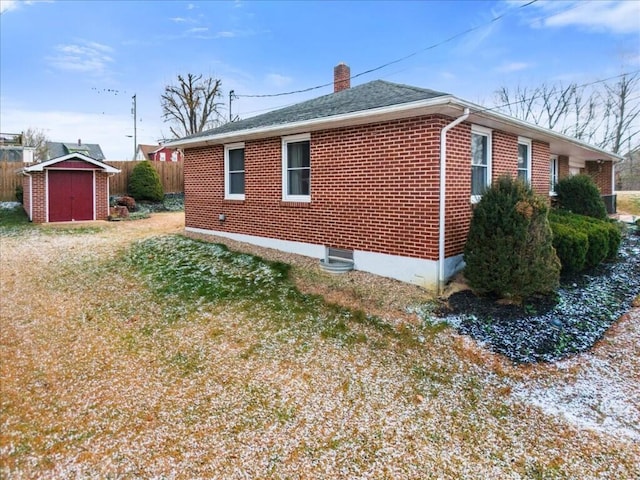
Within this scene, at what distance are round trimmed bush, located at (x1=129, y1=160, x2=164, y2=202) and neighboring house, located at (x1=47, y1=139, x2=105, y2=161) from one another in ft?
71.1

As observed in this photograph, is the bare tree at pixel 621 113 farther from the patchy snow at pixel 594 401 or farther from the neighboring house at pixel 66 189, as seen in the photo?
the neighboring house at pixel 66 189

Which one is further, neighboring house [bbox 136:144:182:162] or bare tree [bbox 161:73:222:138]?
neighboring house [bbox 136:144:182:162]

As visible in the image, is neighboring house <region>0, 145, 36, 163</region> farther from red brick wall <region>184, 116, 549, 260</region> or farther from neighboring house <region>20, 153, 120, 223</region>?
red brick wall <region>184, 116, 549, 260</region>

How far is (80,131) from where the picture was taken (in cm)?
4219

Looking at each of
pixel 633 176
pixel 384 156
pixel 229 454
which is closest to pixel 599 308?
pixel 384 156

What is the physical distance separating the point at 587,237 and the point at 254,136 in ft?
24.1

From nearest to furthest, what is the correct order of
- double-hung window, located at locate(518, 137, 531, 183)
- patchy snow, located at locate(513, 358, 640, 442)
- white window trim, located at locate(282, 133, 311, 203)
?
patchy snow, located at locate(513, 358, 640, 442) → white window trim, located at locate(282, 133, 311, 203) → double-hung window, located at locate(518, 137, 531, 183)

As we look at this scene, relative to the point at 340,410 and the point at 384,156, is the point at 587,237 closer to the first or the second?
the point at 384,156

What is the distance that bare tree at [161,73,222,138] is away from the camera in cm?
3756

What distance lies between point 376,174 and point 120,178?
18064mm

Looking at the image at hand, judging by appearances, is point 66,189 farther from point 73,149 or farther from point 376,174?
point 73,149

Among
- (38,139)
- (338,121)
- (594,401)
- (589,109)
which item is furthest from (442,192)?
(38,139)

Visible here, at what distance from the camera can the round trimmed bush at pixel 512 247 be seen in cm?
615

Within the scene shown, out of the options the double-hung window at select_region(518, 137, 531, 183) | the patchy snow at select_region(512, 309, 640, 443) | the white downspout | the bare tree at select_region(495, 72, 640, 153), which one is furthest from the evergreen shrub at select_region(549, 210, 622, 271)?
the bare tree at select_region(495, 72, 640, 153)
